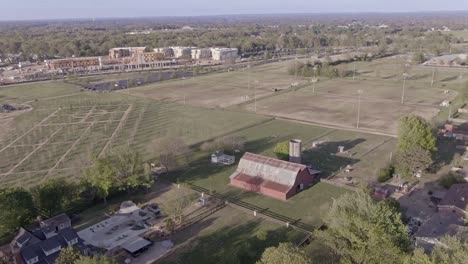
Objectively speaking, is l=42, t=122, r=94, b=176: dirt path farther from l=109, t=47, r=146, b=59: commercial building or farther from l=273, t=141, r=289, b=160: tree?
l=109, t=47, r=146, b=59: commercial building

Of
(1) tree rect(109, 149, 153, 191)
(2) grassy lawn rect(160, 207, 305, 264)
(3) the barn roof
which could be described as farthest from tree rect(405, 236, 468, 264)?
(1) tree rect(109, 149, 153, 191)

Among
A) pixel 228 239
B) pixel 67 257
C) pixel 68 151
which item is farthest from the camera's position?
pixel 68 151

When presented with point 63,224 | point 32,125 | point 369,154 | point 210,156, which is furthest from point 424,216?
point 32,125

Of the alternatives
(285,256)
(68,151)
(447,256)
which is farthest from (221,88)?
(447,256)

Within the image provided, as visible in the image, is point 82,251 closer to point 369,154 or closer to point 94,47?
point 369,154

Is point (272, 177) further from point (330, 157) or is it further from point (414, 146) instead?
point (414, 146)

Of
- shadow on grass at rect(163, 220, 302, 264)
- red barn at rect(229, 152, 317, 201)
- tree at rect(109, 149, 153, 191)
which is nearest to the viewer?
shadow on grass at rect(163, 220, 302, 264)

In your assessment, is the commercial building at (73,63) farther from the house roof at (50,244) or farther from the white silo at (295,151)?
the house roof at (50,244)
